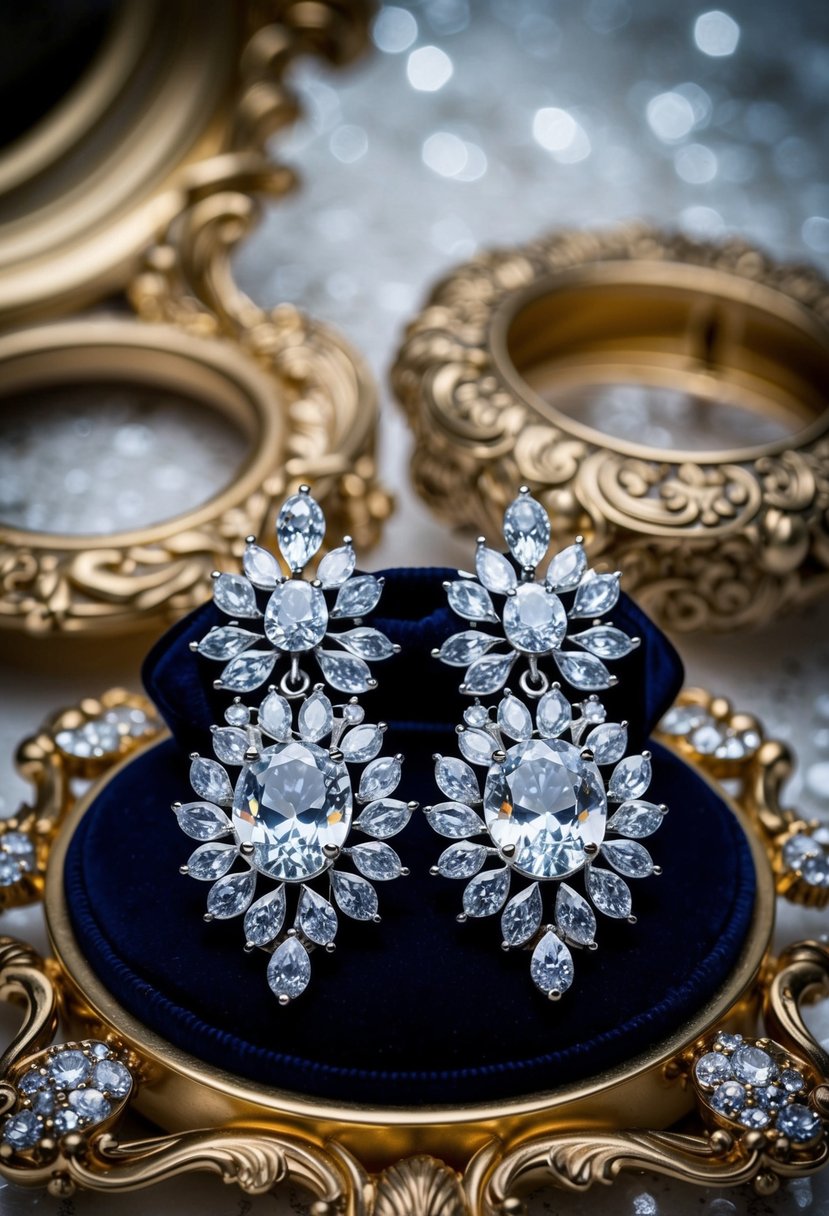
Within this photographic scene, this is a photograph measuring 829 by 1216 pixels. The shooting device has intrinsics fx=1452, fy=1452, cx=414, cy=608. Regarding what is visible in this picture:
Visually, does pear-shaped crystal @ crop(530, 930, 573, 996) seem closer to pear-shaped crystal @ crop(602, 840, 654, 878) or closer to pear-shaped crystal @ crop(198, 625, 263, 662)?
pear-shaped crystal @ crop(602, 840, 654, 878)

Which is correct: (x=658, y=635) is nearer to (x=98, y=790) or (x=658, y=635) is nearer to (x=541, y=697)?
(x=541, y=697)

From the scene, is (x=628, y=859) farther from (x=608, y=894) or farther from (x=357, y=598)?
(x=357, y=598)

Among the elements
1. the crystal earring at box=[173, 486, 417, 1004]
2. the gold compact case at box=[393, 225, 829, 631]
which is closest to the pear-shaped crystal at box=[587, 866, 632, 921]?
the crystal earring at box=[173, 486, 417, 1004]

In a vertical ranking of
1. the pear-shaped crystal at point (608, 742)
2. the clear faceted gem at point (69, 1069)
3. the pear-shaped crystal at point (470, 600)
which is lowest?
the clear faceted gem at point (69, 1069)

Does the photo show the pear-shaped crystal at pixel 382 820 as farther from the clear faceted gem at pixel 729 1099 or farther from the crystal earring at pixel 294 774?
the clear faceted gem at pixel 729 1099

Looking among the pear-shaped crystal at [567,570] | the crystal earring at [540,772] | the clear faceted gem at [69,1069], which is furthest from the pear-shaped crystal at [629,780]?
the clear faceted gem at [69,1069]
